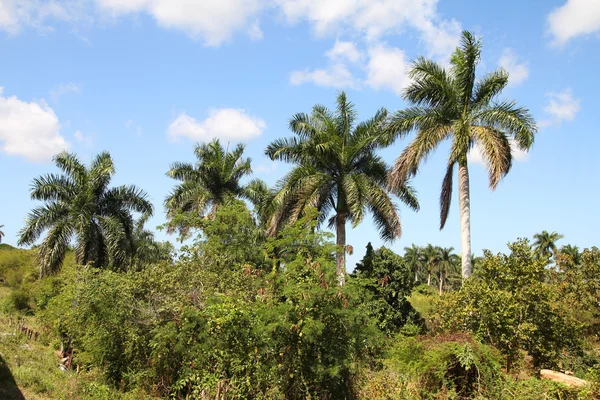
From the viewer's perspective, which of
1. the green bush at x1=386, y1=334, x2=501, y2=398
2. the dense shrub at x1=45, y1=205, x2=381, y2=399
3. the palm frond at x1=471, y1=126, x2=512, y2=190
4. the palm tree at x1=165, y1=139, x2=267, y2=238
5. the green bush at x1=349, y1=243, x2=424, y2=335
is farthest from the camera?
the palm tree at x1=165, y1=139, x2=267, y2=238

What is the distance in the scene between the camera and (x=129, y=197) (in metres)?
26.2

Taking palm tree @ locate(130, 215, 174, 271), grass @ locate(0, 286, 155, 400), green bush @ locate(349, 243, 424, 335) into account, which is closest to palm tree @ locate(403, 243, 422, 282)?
palm tree @ locate(130, 215, 174, 271)

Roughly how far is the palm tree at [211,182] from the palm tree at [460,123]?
11.6 meters

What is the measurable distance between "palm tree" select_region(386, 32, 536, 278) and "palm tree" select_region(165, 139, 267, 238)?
11.6m

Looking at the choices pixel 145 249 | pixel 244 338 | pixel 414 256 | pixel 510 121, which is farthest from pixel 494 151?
pixel 414 256

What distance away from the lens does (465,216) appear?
19.1 metres

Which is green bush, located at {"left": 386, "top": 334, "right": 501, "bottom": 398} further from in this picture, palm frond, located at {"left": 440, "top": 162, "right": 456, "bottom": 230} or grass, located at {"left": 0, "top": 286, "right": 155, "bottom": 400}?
palm frond, located at {"left": 440, "top": 162, "right": 456, "bottom": 230}

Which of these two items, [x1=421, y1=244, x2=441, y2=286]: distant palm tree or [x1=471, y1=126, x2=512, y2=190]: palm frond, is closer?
[x1=471, y1=126, x2=512, y2=190]: palm frond

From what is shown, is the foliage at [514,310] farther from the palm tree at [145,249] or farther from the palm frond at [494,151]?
the palm tree at [145,249]

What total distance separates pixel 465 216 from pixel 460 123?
3.80 meters

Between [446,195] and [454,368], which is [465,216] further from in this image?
[454,368]

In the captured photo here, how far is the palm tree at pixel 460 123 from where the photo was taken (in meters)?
18.9

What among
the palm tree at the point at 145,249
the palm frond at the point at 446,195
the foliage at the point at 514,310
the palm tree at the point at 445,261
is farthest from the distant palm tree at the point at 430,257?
the foliage at the point at 514,310

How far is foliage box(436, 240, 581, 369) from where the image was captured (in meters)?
15.1
